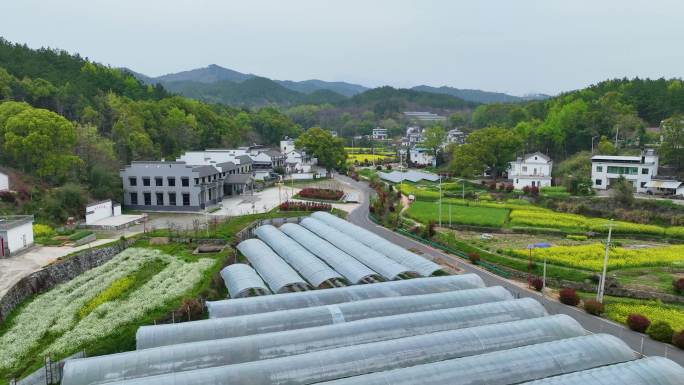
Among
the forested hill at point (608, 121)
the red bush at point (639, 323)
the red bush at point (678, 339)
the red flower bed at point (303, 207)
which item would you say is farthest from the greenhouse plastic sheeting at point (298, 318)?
the forested hill at point (608, 121)

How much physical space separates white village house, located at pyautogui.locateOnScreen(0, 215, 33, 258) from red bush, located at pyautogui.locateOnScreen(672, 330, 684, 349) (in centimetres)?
3316

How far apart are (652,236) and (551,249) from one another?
9.96m

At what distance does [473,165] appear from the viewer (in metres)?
60.3

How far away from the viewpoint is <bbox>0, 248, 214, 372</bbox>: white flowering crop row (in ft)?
57.3

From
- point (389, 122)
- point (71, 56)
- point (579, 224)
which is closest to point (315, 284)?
point (579, 224)

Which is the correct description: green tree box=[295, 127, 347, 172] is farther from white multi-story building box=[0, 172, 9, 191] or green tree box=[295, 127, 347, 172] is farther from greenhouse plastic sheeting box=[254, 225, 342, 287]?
white multi-story building box=[0, 172, 9, 191]

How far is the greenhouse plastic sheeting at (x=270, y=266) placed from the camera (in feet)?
73.6

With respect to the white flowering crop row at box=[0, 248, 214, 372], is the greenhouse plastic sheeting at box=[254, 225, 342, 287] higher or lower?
higher

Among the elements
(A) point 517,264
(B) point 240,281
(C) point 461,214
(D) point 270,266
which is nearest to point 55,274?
(B) point 240,281

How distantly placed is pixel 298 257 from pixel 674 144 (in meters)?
47.4

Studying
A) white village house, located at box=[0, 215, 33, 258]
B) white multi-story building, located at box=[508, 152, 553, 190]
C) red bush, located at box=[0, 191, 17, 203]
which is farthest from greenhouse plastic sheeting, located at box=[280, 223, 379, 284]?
white multi-story building, located at box=[508, 152, 553, 190]

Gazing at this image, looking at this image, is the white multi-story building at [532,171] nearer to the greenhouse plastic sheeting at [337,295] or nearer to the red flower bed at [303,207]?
the red flower bed at [303,207]

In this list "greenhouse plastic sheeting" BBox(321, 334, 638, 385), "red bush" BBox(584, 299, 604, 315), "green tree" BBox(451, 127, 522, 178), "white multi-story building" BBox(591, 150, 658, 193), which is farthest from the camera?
"green tree" BBox(451, 127, 522, 178)

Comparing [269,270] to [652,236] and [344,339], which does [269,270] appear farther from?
[652,236]
